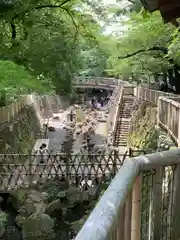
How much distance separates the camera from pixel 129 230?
86.3 inches

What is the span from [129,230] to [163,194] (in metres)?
0.90

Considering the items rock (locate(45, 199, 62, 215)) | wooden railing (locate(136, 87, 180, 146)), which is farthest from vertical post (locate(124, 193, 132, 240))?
rock (locate(45, 199, 62, 215))

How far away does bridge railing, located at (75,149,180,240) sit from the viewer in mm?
1537

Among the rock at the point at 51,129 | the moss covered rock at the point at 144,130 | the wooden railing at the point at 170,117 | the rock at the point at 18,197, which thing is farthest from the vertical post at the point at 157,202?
the rock at the point at 51,129

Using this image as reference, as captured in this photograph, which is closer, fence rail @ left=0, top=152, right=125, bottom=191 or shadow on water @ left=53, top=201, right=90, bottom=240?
shadow on water @ left=53, top=201, right=90, bottom=240

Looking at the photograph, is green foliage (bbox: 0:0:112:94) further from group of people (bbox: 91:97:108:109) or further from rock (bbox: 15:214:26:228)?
group of people (bbox: 91:97:108:109)

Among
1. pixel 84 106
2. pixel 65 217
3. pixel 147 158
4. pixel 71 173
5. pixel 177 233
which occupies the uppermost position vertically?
pixel 147 158

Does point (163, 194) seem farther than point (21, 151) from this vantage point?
No

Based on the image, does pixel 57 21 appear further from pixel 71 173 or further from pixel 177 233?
pixel 177 233

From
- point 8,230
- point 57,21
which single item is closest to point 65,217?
point 8,230

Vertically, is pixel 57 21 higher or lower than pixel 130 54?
higher

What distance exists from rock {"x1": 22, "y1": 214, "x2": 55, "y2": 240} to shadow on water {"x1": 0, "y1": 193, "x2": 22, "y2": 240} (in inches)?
10.8

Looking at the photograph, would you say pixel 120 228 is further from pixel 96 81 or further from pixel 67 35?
pixel 96 81

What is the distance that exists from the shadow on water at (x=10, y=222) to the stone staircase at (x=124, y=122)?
10.0m
